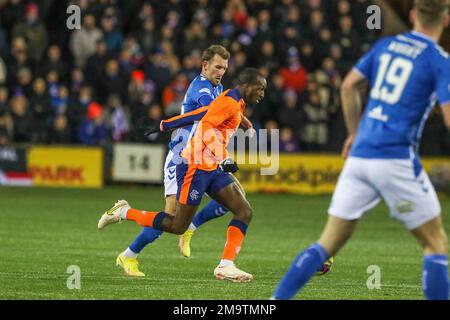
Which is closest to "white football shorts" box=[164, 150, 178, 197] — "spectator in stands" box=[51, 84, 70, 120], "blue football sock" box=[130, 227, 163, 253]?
"blue football sock" box=[130, 227, 163, 253]

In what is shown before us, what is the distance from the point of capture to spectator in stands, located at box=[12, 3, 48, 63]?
2455 cm

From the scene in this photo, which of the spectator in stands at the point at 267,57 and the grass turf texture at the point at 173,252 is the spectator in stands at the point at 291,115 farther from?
the grass turf texture at the point at 173,252

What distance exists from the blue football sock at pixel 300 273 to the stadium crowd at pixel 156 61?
50.8 feet

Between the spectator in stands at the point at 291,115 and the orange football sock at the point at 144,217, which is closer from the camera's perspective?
the orange football sock at the point at 144,217

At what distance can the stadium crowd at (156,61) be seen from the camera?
77.6 ft

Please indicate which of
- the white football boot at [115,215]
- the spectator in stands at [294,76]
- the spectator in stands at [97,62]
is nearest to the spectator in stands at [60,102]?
the spectator in stands at [97,62]

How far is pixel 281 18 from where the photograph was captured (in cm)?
2542

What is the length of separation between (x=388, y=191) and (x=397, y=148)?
290 millimetres

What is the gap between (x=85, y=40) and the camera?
80.5ft

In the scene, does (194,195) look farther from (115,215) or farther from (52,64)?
(52,64)

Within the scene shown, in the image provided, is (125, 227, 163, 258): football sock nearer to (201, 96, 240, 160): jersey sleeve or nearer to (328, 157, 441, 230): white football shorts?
(201, 96, 240, 160): jersey sleeve

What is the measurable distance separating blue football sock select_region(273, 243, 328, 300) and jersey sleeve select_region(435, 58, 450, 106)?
1.31 metres
